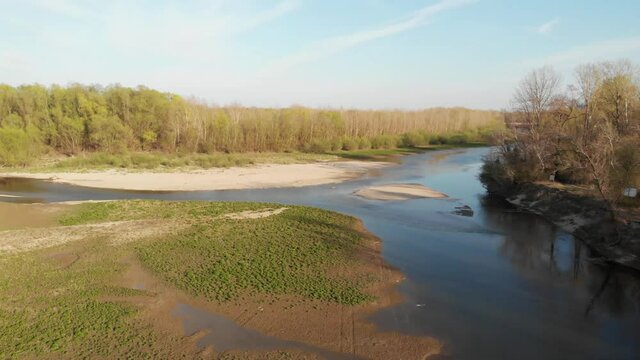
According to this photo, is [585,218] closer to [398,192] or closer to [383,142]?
[398,192]

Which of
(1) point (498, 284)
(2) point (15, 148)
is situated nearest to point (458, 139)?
(2) point (15, 148)

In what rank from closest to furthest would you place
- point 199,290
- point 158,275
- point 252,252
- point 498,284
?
1. point 199,290
2. point 158,275
3. point 498,284
4. point 252,252

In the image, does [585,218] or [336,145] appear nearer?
[585,218]

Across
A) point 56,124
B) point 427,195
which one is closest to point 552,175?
point 427,195

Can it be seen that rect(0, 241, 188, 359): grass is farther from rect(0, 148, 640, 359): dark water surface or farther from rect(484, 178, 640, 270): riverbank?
rect(484, 178, 640, 270): riverbank

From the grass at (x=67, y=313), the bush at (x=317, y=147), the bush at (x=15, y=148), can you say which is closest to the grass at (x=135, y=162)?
the bush at (x=15, y=148)

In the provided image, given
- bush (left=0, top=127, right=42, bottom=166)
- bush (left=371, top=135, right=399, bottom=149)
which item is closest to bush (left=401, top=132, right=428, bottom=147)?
bush (left=371, top=135, right=399, bottom=149)

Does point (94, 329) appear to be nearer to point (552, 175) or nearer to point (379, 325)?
point (379, 325)
